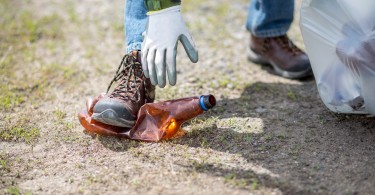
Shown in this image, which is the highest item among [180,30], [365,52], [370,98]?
[180,30]

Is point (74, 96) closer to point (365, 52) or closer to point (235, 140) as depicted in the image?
point (235, 140)

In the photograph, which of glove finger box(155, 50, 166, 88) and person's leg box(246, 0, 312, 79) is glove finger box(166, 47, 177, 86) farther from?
person's leg box(246, 0, 312, 79)

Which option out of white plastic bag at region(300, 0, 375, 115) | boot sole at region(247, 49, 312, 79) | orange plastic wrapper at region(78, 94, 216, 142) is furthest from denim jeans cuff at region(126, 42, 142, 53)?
boot sole at region(247, 49, 312, 79)

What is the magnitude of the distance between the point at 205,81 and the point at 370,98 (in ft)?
3.32

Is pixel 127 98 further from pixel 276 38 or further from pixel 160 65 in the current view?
pixel 276 38

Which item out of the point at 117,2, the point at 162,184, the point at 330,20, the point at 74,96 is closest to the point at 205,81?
the point at 74,96

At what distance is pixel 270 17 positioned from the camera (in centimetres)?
282

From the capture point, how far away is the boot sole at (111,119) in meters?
2.15

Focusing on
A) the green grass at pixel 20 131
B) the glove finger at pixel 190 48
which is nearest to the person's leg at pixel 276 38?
the glove finger at pixel 190 48

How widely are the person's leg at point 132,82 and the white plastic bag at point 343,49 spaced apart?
2.29 feet

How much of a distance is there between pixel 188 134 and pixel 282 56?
35.4 inches

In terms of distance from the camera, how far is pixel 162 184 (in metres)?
1.91

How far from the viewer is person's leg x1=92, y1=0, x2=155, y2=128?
7.20ft

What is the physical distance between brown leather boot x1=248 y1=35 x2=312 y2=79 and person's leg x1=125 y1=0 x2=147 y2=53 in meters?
0.88
